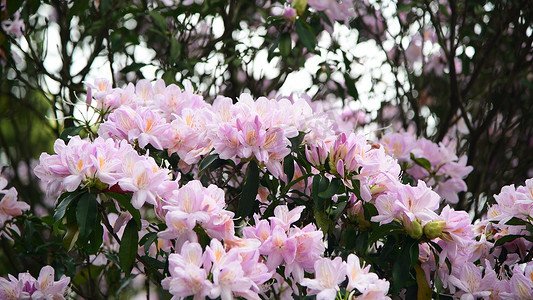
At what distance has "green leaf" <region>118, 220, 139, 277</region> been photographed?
1.34 meters

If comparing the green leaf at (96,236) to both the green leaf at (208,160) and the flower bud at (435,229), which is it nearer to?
the green leaf at (208,160)

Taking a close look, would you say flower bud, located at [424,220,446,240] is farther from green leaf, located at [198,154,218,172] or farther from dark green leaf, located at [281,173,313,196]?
green leaf, located at [198,154,218,172]

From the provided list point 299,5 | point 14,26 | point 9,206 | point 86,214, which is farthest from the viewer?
point 14,26

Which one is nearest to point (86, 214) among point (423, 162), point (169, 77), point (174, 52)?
point (169, 77)

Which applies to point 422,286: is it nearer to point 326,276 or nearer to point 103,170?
point 326,276

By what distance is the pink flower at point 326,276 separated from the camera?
1.23 m

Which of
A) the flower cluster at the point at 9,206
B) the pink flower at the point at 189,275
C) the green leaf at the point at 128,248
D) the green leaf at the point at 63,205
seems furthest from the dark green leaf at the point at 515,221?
the flower cluster at the point at 9,206

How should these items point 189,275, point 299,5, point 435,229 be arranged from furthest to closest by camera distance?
point 299,5 < point 435,229 < point 189,275

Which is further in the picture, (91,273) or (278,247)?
(91,273)

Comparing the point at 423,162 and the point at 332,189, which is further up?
the point at 332,189

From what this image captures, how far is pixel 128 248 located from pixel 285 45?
1056mm

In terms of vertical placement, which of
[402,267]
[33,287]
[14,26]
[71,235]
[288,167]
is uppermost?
[14,26]

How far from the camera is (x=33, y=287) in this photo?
156cm

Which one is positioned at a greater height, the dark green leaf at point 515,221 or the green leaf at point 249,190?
the green leaf at point 249,190
